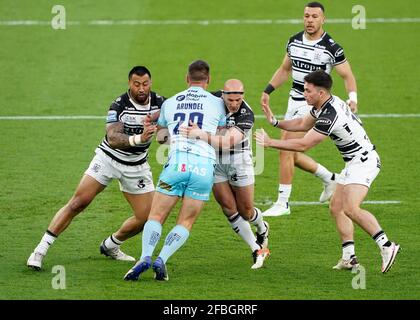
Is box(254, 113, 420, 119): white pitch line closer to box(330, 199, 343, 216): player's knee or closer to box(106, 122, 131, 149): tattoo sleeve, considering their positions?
box(330, 199, 343, 216): player's knee

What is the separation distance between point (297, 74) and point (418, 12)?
1083 cm

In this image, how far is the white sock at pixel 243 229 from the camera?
13539 millimetres

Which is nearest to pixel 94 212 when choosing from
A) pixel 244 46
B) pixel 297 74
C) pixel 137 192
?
pixel 137 192

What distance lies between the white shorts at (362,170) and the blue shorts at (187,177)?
5.49 ft

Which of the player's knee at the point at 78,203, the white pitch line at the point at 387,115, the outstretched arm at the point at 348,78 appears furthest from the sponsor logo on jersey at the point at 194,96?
the white pitch line at the point at 387,115

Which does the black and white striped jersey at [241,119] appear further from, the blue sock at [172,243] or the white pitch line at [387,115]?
the white pitch line at [387,115]

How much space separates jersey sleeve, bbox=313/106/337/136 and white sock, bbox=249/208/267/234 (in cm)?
153

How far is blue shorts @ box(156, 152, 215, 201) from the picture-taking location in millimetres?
12609

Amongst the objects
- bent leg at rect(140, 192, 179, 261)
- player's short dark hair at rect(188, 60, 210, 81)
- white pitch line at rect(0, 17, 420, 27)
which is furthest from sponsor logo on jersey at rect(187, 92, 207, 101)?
white pitch line at rect(0, 17, 420, 27)

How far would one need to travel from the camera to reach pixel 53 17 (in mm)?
25891

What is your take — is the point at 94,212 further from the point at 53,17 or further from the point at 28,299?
the point at 53,17

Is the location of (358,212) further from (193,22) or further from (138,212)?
(193,22)

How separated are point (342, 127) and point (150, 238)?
2587mm

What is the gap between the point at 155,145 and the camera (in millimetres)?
19312
